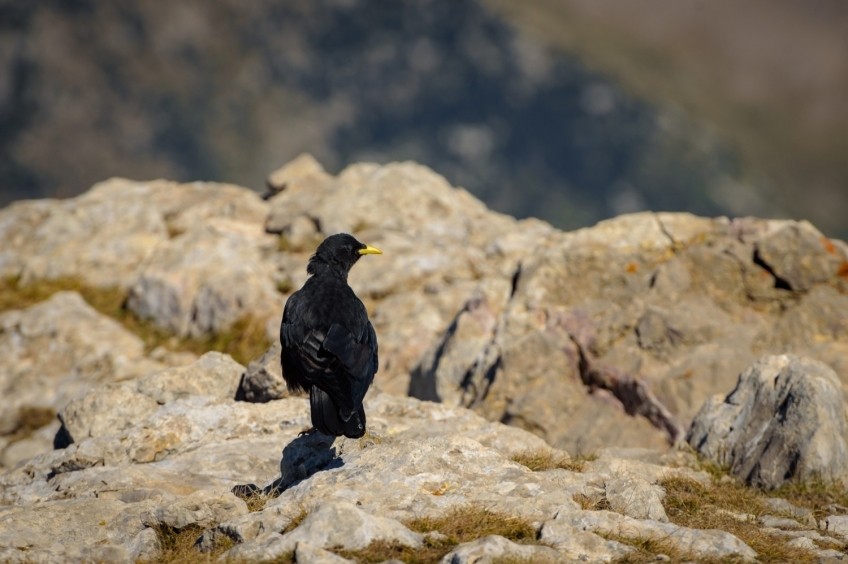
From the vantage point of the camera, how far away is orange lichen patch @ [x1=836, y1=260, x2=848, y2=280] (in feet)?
58.7

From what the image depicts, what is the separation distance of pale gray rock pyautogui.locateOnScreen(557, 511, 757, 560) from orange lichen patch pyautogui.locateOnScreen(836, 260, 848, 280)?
11.9 m

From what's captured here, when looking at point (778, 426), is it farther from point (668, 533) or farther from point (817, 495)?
point (668, 533)

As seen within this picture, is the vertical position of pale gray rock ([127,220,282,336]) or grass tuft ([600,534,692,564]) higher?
pale gray rock ([127,220,282,336])

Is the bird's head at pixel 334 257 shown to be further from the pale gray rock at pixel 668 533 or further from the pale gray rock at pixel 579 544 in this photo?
the pale gray rock at pixel 579 544

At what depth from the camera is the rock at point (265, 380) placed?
13.4 metres

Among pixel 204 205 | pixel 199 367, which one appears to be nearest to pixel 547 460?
pixel 199 367

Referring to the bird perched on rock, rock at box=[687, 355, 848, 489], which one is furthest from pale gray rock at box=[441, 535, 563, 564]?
rock at box=[687, 355, 848, 489]

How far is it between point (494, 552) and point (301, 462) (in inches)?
169

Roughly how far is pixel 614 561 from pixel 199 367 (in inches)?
358

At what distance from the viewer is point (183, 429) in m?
12.6

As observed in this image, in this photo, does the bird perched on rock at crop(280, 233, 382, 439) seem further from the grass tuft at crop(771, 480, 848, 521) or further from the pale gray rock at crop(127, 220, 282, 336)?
the pale gray rock at crop(127, 220, 282, 336)

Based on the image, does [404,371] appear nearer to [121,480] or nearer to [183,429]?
[183,429]

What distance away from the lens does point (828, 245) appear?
18.4 m

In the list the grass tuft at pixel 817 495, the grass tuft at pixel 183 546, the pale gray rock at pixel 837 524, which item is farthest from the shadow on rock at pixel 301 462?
the grass tuft at pixel 817 495
